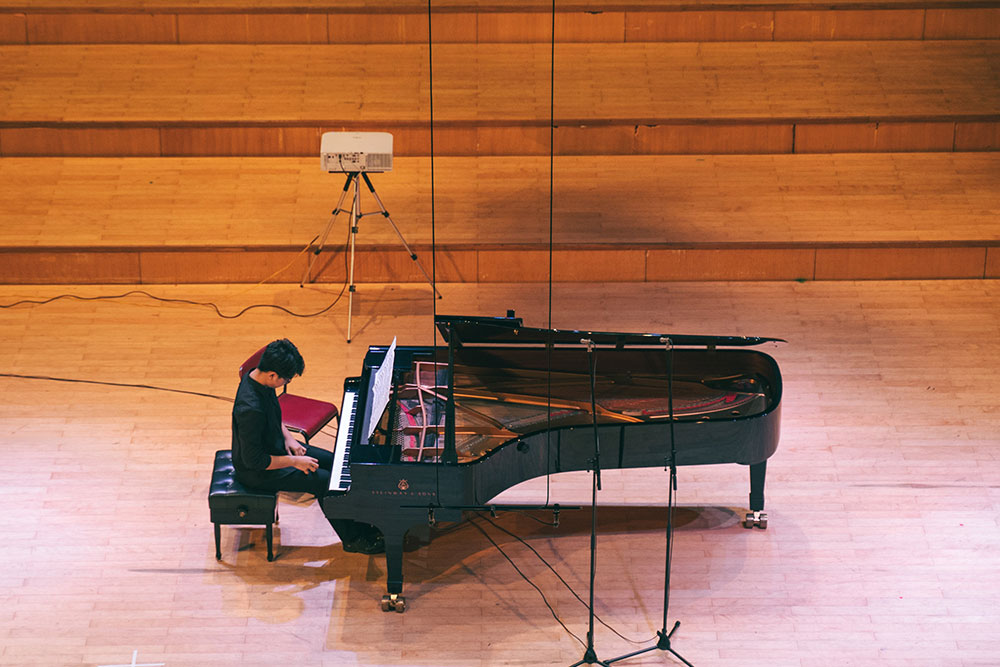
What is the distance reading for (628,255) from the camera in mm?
6465

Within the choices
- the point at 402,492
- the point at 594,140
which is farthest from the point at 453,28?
the point at 402,492

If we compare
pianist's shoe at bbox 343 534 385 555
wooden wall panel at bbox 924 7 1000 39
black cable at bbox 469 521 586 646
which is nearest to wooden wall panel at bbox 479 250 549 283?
black cable at bbox 469 521 586 646

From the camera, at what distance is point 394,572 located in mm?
3994

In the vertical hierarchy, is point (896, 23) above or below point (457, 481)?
above

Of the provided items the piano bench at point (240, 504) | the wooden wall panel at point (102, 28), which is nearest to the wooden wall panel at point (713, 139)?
the wooden wall panel at point (102, 28)

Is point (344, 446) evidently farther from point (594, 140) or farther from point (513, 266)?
point (594, 140)

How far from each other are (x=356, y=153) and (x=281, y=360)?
1.96m

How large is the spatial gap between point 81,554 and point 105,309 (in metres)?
2.14

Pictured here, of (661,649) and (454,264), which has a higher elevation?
(454,264)

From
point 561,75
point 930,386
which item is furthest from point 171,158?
point 930,386

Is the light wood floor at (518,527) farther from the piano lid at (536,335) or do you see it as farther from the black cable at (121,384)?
the piano lid at (536,335)

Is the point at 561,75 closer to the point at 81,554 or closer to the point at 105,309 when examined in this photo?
the point at 105,309

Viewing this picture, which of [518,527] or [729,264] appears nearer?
[518,527]

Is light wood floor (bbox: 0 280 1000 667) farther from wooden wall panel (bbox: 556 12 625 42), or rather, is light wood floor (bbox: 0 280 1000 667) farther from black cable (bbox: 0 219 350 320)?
wooden wall panel (bbox: 556 12 625 42)
